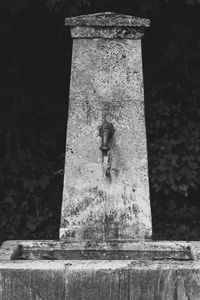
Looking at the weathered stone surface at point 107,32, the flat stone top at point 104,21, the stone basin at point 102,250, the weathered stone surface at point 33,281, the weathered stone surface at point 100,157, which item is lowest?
the weathered stone surface at point 33,281

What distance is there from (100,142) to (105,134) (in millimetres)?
122

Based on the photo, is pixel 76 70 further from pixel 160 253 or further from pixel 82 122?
pixel 160 253

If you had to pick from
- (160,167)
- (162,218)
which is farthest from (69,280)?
(162,218)

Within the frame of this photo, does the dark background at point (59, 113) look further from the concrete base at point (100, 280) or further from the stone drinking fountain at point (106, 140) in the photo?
the concrete base at point (100, 280)

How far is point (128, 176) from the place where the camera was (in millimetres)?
3883

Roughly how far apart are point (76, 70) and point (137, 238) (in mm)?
1152

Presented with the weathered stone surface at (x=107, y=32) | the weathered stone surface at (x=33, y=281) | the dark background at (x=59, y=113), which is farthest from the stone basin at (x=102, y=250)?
the dark background at (x=59, y=113)

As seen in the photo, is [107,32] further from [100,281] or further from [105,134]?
[100,281]

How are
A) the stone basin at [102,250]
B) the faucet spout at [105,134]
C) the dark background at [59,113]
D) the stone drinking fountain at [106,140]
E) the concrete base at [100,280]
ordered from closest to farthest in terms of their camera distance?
the concrete base at [100,280] < the stone basin at [102,250] < the faucet spout at [105,134] < the stone drinking fountain at [106,140] < the dark background at [59,113]

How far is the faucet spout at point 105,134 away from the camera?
3.73 m

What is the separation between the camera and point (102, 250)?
3717 mm

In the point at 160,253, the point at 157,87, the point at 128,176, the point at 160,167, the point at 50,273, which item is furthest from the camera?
the point at 157,87

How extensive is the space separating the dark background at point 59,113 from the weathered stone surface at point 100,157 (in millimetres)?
1385

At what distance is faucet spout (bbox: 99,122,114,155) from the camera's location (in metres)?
3.73
